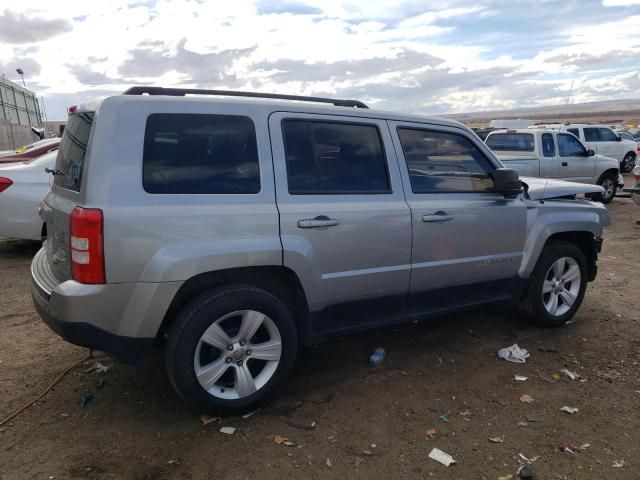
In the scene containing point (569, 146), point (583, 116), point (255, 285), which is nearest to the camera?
point (255, 285)

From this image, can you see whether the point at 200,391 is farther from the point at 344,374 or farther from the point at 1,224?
the point at 1,224

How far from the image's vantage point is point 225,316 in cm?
313

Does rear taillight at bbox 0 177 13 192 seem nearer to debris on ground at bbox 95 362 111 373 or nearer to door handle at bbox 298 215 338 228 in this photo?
debris on ground at bbox 95 362 111 373

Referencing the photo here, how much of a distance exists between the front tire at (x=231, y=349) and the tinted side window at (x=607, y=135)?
56.0ft

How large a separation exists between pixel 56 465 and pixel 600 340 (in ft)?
14.1

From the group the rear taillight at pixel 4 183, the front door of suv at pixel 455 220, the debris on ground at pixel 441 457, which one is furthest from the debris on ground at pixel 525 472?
the rear taillight at pixel 4 183

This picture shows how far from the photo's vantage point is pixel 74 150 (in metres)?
3.24

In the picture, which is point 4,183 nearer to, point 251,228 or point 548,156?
point 251,228

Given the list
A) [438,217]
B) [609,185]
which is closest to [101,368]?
[438,217]

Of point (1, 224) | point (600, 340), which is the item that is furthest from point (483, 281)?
point (1, 224)

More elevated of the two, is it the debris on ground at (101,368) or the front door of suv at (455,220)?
the front door of suv at (455,220)

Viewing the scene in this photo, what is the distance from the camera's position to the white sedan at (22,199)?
22.2ft

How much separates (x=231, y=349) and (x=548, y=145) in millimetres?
10400

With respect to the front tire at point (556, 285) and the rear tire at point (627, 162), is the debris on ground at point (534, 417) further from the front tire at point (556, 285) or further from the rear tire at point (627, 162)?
the rear tire at point (627, 162)
